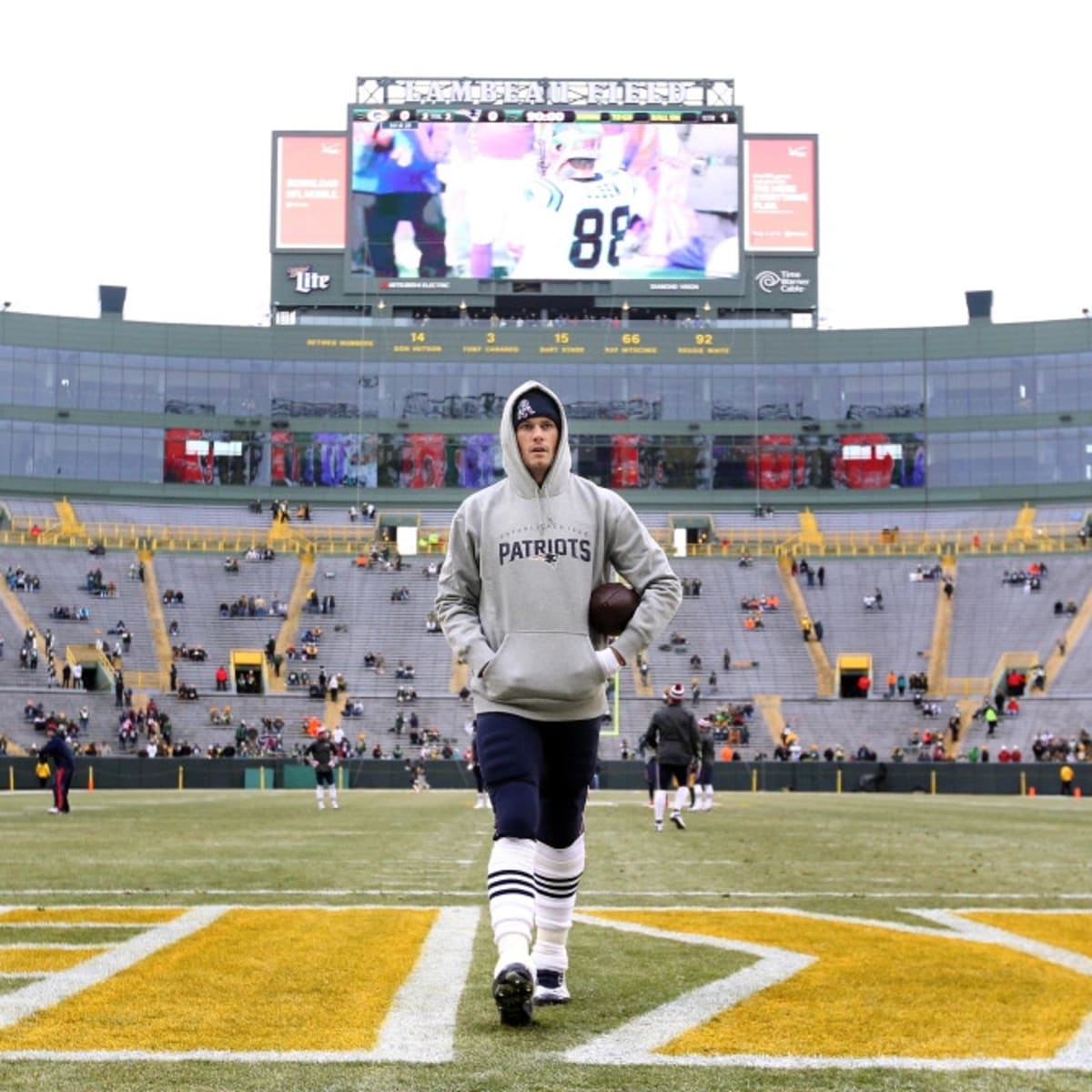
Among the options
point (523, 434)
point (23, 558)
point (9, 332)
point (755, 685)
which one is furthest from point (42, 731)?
point (523, 434)

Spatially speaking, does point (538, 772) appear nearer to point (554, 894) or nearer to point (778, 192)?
point (554, 894)

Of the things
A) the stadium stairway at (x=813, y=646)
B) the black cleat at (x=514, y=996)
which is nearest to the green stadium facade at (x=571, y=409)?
the stadium stairway at (x=813, y=646)

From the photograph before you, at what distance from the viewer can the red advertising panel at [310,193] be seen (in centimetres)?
9050

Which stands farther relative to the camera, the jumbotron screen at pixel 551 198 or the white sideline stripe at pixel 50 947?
the jumbotron screen at pixel 551 198

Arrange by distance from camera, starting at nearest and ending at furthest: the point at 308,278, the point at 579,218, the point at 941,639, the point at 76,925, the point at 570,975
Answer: the point at 570,975
the point at 76,925
the point at 941,639
the point at 579,218
the point at 308,278

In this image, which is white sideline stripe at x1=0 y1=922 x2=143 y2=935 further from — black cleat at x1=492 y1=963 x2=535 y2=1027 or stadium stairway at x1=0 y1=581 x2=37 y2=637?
stadium stairway at x1=0 y1=581 x2=37 y2=637

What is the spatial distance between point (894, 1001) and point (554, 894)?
4.62 feet

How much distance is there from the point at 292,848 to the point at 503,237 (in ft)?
234

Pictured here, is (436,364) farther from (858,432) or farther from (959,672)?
(959,672)

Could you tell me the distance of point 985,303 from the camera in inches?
3716

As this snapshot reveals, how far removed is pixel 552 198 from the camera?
289 ft

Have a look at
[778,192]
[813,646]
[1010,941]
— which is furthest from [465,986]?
[778,192]

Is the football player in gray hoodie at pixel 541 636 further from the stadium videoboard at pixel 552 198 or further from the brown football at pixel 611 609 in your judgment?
the stadium videoboard at pixel 552 198

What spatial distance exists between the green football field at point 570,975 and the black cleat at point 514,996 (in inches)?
3.1
